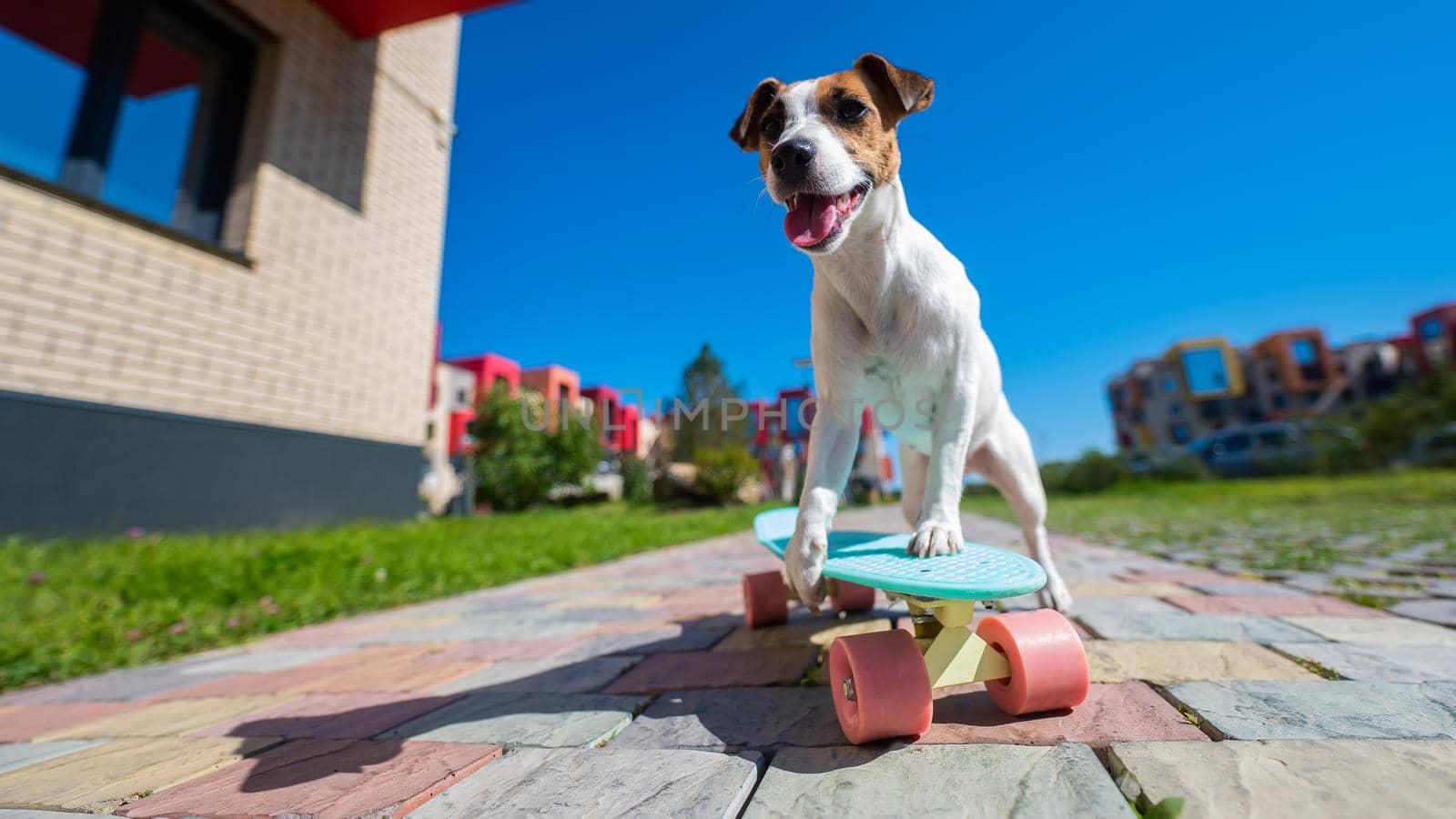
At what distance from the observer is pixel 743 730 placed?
1.33 m

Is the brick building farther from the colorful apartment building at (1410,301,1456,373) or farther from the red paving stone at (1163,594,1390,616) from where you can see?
the colorful apartment building at (1410,301,1456,373)

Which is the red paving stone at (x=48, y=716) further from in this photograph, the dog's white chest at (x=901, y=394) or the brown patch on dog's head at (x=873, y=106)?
the brown patch on dog's head at (x=873, y=106)

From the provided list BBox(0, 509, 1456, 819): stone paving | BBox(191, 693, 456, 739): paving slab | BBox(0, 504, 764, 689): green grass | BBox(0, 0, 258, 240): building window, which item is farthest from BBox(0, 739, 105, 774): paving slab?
BBox(0, 0, 258, 240): building window

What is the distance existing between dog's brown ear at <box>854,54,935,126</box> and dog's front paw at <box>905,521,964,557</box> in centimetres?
113

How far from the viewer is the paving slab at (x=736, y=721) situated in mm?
1266

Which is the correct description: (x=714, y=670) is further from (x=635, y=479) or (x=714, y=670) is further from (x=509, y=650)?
(x=635, y=479)

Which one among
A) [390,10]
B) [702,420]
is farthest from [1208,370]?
[390,10]

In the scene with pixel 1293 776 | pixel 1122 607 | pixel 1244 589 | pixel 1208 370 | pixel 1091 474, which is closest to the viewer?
pixel 1293 776

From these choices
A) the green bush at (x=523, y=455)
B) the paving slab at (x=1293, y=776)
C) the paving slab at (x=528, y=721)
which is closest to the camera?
the paving slab at (x=1293, y=776)

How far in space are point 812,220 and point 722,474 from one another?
12.7 meters

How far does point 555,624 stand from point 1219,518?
7.92 m

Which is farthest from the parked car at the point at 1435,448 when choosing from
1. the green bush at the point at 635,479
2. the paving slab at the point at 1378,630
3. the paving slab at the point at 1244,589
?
the green bush at the point at 635,479

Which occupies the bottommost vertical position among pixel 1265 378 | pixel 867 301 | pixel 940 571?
pixel 940 571

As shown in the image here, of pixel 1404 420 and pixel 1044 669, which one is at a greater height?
pixel 1404 420
